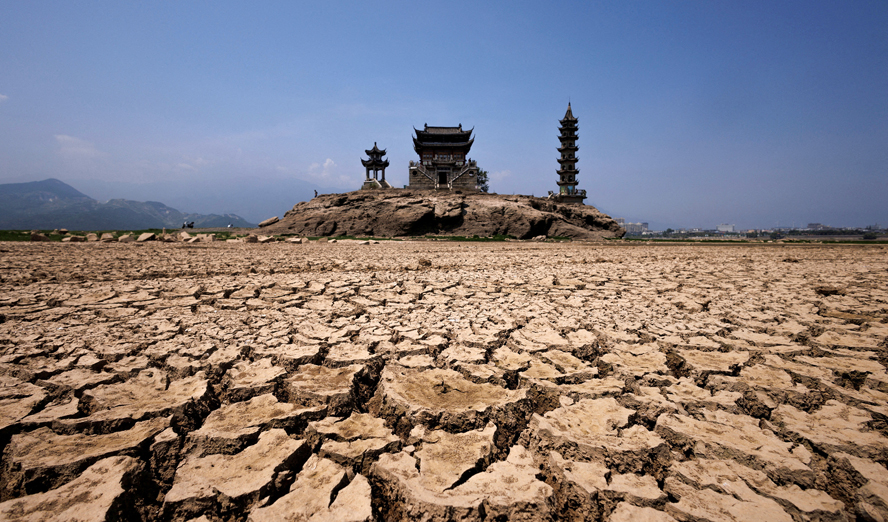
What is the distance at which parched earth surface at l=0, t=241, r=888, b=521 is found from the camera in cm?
92

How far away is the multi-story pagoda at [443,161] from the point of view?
28.0 metres

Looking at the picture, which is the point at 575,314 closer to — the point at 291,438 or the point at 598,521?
the point at 598,521

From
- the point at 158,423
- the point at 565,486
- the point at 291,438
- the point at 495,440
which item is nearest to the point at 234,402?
the point at 158,423

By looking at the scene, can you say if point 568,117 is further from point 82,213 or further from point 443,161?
point 82,213

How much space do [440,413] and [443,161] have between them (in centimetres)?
2932

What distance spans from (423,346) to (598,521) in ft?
3.95

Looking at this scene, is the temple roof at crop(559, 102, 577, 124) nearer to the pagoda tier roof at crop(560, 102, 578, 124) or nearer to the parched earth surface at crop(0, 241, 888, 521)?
the pagoda tier roof at crop(560, 102, 578, 124)

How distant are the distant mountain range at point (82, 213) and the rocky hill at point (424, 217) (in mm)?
98460

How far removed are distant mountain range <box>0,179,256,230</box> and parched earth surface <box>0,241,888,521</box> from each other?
4656 inches

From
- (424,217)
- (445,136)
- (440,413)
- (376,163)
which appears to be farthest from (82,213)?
(440,413)

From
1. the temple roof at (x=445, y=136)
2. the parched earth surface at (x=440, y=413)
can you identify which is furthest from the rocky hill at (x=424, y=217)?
the parched earth surface at (x=440, y=413)

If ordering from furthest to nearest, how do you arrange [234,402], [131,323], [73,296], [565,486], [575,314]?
[73,296] → [575,314] → [131,323] → [234,402] → [565,486]

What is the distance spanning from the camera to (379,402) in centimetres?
143

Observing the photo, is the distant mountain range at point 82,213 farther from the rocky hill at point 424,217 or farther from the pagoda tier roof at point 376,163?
the rocky hill at point 424,217
